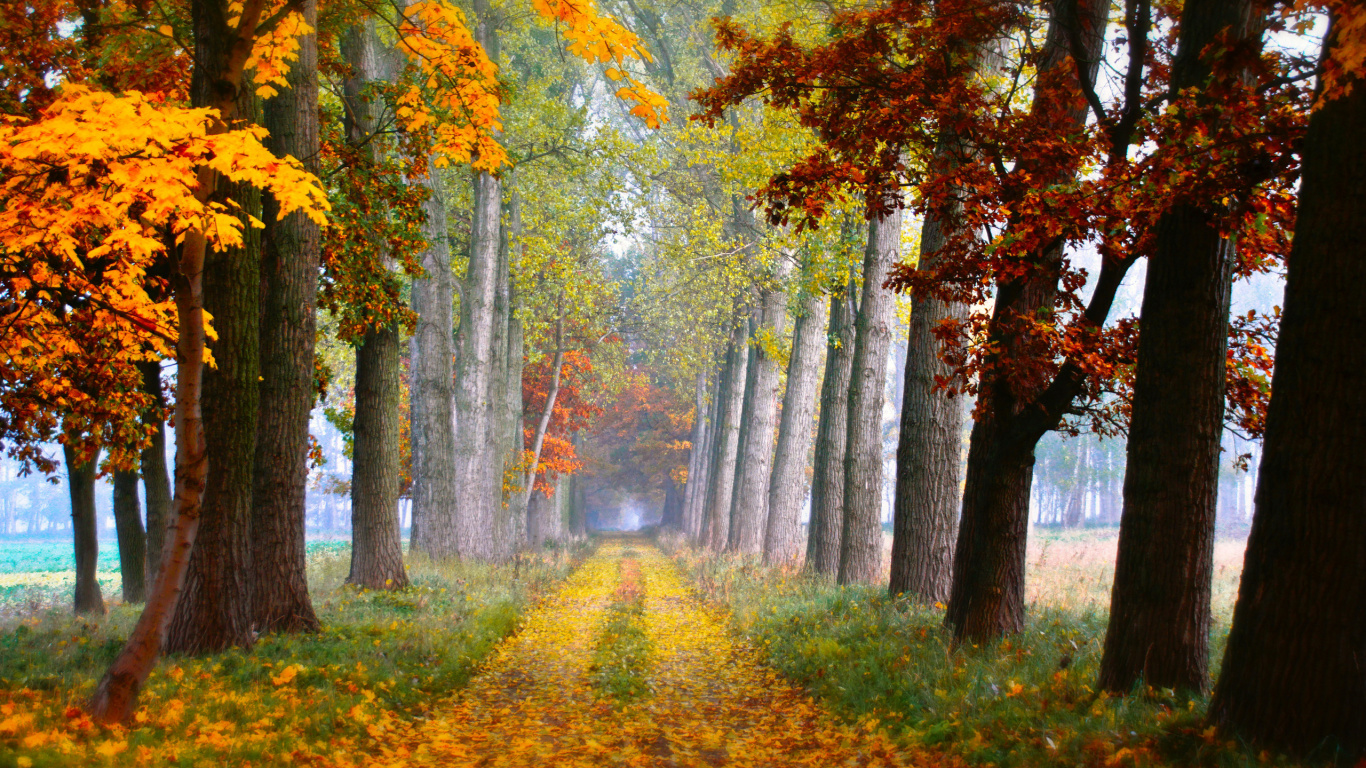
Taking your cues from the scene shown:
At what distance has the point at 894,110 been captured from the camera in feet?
21.4

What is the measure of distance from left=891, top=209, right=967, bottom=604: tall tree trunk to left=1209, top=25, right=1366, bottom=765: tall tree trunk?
5346 mm

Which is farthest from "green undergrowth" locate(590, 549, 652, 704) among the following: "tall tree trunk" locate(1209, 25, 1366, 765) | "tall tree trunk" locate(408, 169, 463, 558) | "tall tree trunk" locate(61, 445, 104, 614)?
"tall tree trunk" locate(61, 445, 104, 614)

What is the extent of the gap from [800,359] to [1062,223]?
11.6 metres

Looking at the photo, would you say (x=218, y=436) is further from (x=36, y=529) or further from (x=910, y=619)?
(x=36, y=529)

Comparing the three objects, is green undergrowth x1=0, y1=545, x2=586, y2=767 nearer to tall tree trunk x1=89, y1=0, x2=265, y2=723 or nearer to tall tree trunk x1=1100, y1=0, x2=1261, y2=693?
tall tree trunk x1=89, y1=0, x2=265, y2=723

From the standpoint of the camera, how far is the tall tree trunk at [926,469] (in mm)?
9602

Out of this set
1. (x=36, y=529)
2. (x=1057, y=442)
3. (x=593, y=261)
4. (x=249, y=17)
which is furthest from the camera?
(x=36, y=529)

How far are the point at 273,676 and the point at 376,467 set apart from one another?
5796 millimetres

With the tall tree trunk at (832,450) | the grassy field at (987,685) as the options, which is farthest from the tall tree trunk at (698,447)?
the grassy field at (987,685)


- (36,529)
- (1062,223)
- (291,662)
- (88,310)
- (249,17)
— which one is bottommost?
(36,529)

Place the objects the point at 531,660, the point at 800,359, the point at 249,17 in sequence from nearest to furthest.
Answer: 1. the point at 249,17
2. the point at 531,660
3. the point at 800,359

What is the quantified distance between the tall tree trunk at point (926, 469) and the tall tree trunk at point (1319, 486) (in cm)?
535

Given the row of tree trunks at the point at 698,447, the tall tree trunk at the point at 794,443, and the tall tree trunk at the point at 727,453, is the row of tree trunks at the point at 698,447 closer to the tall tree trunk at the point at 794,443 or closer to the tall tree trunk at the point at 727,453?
the tall tree trunk at the point at 727,453

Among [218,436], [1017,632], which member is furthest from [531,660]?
[1017,632]
